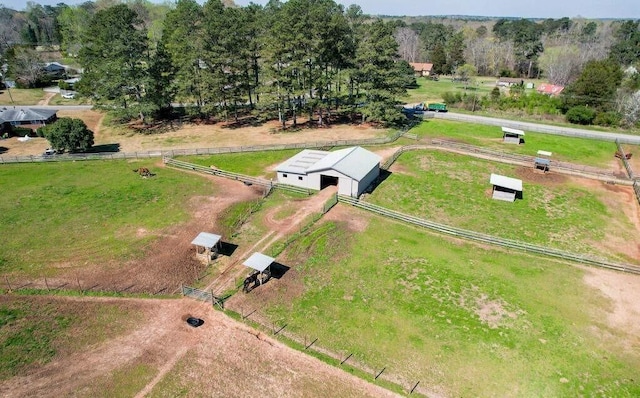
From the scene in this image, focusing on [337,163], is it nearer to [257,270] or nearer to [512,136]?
[257,270]

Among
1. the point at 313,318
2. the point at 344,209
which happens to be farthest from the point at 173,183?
the point at 313,318

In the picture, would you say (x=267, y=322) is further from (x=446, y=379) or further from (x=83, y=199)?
(x=83, y=199)

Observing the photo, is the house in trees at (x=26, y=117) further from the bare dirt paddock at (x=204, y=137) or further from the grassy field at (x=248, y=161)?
the grassy field at (x=248, y=161)

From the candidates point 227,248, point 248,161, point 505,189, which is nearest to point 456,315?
point 227,248

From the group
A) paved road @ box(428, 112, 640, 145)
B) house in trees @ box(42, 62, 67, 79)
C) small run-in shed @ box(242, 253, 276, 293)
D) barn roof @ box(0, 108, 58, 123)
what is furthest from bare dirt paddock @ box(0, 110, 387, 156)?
house in trees @ box(42, 62, 67, 79)

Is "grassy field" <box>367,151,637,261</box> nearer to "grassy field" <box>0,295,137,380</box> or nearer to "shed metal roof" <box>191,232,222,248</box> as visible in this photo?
"shed metal roof" <box>191,232,222,248</box>

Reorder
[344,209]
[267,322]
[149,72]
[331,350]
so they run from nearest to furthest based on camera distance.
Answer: [331,350] → [267,322] → [344,209] → [149,72]
